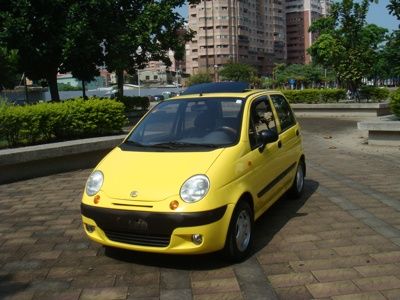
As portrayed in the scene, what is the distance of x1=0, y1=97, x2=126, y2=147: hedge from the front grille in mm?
5541

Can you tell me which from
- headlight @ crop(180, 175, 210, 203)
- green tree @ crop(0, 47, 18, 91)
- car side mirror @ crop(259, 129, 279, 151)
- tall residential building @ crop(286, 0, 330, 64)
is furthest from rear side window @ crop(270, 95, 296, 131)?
tall residential building @ crop(286, 0, 330, 64)

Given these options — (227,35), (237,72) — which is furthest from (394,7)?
(227,35)

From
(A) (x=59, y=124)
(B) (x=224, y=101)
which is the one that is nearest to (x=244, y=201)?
(B) (x=224, y=101)

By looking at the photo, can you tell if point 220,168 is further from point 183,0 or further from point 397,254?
point 183,0

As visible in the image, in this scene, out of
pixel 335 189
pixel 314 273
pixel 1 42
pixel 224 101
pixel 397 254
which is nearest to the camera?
pixel 314 273

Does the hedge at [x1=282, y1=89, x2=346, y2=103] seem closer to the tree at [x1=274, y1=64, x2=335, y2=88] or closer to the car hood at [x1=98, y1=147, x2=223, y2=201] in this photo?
the car hood at [x1=98, y1=147, x2=223, y2=201]

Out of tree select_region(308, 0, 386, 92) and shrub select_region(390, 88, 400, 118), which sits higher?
tree select_region(308, 0, 386, 92)

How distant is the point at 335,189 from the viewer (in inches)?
306

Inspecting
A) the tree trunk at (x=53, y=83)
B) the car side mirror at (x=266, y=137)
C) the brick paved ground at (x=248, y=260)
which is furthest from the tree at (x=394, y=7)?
the tree trunk at (x=53, y=83)

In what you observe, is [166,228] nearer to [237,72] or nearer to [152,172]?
[152,172]

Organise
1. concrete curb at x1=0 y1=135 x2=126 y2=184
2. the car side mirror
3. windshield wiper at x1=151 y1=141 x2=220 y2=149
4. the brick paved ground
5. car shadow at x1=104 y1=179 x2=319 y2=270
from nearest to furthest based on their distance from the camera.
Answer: the brick paved ground
car shadow at x1=104 y1=179 x2=319 y2=270
windshield wiper at x1=151 y1=141 x2=220 y2=149
the car side mirror
concrete curb at x1=0 y1=135 x2=126 y2=184

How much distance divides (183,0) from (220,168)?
1914 centimetres

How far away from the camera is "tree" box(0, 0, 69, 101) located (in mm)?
17188

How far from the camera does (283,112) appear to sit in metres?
6.90
